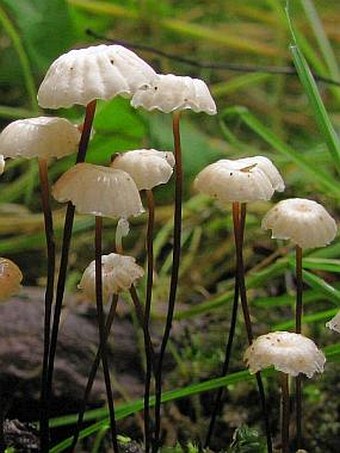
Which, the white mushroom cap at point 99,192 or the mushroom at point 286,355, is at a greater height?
the white mushroom cap at point 99,192

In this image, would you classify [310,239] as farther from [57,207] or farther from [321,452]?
[57,207]

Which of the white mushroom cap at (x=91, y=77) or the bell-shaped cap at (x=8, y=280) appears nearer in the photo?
Answer: the white mushroom cap at (x=91, y=77)

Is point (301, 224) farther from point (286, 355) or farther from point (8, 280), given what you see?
point (8, 280)

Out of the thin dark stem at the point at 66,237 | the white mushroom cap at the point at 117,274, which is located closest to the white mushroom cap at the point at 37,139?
the thin dark stem at the point at 66,237

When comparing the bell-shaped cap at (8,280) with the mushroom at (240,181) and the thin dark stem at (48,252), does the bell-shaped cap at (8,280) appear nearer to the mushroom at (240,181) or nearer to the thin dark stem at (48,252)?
the thin dark stem at (48,252)

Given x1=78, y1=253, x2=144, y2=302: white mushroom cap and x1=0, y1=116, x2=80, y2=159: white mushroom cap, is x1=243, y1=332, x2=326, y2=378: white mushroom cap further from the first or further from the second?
x1=0, y1=116, x2=80, y2=159: white mushroom cap

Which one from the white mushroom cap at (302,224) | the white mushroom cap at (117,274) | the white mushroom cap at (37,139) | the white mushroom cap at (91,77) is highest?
the white mushroom cap at (91,77)

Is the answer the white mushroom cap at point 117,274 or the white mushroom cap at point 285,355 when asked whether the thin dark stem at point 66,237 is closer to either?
the white mushroom cap at point 117,274

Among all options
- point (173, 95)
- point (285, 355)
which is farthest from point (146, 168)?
point (285, 355)
